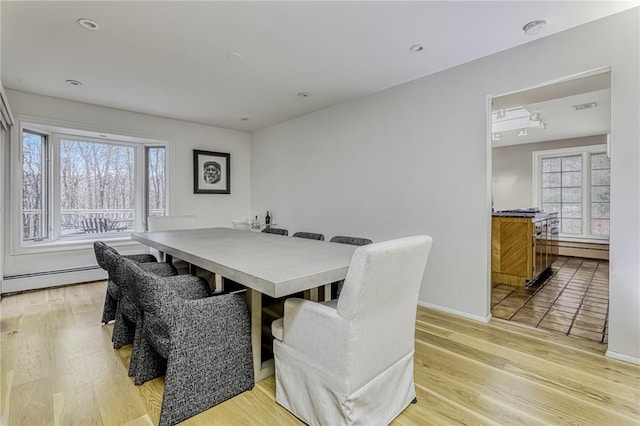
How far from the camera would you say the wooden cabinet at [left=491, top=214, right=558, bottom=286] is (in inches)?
155

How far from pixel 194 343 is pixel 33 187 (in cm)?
403

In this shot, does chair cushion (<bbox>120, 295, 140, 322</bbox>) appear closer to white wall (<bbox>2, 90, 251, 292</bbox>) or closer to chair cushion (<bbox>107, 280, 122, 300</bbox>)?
chair cushion (<bbox>107, 280, 122, 300</bbox>)

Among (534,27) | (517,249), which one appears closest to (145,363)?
(534,27)

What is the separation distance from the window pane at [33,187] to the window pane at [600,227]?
9049 mm

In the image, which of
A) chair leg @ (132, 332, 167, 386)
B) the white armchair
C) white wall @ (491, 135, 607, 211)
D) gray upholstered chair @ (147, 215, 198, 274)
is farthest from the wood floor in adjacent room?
white wall @ (491, 135, 607, 211)

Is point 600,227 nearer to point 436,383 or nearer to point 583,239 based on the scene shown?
point 583,239

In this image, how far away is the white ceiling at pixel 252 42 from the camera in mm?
2094

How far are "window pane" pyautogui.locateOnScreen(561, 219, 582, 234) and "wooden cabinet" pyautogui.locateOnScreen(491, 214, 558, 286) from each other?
2.50 m

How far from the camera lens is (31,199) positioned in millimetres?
4008

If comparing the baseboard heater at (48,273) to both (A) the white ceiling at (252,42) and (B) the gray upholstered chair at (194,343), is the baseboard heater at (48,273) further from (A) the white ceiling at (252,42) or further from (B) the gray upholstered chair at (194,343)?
(B) the gray upholstered chair at (194,343)

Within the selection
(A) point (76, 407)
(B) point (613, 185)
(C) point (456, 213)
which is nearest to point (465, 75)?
(C) point (456, 213)

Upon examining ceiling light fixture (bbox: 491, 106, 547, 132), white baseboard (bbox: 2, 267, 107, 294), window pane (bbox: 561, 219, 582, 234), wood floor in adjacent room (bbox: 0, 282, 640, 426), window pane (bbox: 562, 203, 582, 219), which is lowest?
wood floor in adjacent room (bbox: 0, 282, 640, 426)

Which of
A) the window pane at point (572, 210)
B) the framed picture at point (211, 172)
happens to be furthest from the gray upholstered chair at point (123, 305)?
the window pane at point (572, 210)

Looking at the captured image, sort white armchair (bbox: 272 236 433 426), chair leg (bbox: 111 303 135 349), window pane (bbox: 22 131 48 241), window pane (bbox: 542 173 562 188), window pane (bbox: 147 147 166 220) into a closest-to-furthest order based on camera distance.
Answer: white armchair (bbox: 272 236 433 426) → chair leg (bbox: 111 303 135 349) → window pane (bbox: 22 131 48 241) → window pane (bbox: 147 147 166 220) → window pane (bbox: 542 173 562 188)
